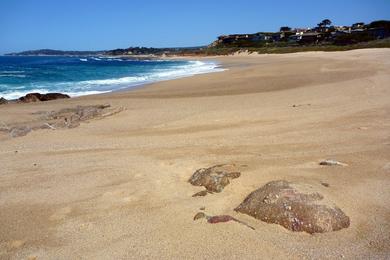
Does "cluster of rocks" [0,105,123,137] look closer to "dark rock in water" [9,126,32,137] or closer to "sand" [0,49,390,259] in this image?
"dark rock in water" [9,126,32,137]

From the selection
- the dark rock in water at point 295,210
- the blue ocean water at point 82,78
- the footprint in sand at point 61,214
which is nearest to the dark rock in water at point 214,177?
the dark rock in water at point 295,210

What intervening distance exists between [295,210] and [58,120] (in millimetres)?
8049

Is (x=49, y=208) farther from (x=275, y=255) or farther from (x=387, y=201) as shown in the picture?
(x=387, y=201)

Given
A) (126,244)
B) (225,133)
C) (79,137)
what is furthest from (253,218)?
(79,137)

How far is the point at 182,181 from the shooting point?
5.03 metres

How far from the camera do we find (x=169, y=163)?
581cm

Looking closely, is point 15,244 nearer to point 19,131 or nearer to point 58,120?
point 19,131

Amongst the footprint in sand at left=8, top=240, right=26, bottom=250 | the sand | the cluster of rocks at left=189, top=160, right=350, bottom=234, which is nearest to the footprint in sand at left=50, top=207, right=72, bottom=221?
the sand

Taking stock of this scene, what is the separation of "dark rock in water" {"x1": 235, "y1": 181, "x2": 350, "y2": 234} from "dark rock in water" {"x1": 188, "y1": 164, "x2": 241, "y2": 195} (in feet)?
2.09

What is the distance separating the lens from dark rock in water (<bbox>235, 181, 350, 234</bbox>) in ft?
12.0

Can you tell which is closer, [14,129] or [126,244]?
[126,244]

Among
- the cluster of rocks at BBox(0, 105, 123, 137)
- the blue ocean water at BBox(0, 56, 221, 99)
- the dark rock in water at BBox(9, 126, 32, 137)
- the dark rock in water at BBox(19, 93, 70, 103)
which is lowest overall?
the blue ocean water at BBox(0, 56, 221, 99)

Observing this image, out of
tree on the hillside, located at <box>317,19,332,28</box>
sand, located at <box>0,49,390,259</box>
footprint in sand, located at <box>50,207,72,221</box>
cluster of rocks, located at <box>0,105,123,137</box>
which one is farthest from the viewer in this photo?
tree on the hillside, located at <box>317,19,332,28</box>

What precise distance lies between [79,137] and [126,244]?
16.1 ft
